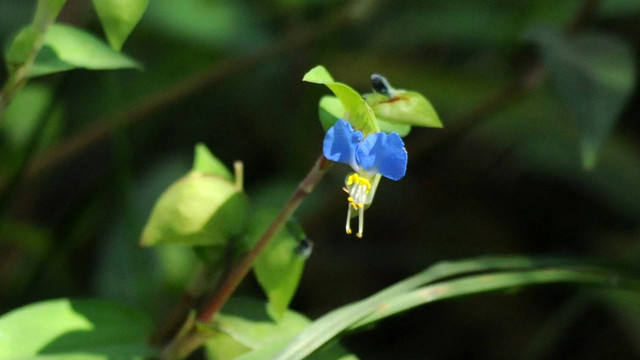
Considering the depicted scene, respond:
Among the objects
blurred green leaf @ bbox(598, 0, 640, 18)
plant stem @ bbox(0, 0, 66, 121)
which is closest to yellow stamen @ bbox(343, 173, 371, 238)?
plant stem @ bbox(0, 0, 66, 121)

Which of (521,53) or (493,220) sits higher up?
(521,53)

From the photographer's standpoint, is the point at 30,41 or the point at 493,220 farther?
the point at 493,220

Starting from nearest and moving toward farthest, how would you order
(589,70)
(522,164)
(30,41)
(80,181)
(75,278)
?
(30,41)
(589,70)
(75,278)
(522,164)
(80,181)

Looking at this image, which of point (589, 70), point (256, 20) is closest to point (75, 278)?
point (256, 20)

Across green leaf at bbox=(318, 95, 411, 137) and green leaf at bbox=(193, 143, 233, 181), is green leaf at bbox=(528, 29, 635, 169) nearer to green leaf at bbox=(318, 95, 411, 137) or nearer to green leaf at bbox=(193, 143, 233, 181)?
green leaf at bbox=(318, 95, 411, 137)

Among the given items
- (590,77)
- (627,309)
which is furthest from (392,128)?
(627,309)

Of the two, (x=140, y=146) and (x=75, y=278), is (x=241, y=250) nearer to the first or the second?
(x=75, y=278)

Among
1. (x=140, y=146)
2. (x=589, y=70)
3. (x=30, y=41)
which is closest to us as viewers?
(x=30, y=41)
